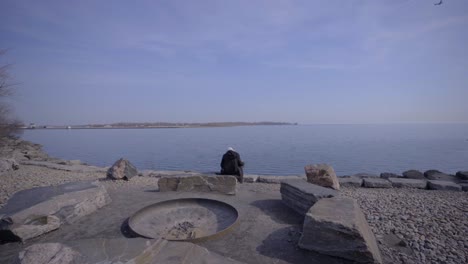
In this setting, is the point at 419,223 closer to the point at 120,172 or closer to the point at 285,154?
the point at 120,172

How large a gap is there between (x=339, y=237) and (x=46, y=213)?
17.9 feet

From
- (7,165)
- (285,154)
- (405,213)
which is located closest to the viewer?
(405,213)

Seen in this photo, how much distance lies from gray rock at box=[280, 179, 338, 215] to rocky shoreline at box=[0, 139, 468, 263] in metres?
1.17

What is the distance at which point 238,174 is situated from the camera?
914 cm

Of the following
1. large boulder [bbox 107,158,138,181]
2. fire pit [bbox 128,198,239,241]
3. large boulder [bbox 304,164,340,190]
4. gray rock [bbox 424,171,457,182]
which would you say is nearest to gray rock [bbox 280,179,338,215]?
large boulder [bbox 304,164,340,190]

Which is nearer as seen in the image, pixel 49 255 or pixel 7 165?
pixel 49 255

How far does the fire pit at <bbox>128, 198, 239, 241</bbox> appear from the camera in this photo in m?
4.98

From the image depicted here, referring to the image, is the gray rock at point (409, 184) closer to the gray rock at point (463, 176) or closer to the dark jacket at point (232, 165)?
the gray rock at point (463, 176)

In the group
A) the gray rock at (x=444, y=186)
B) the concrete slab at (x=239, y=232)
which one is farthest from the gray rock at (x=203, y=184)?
the gray rock at (x=444, y=186)

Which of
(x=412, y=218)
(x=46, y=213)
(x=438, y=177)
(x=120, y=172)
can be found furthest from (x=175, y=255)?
(x=438, y=177)

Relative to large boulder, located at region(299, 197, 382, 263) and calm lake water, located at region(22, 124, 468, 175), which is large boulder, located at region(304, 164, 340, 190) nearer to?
large boulder, located at region(299, 197, 382, 263)

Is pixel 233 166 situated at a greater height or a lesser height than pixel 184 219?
greater

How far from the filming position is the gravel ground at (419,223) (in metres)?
4.11

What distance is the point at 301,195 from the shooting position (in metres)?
5.72
